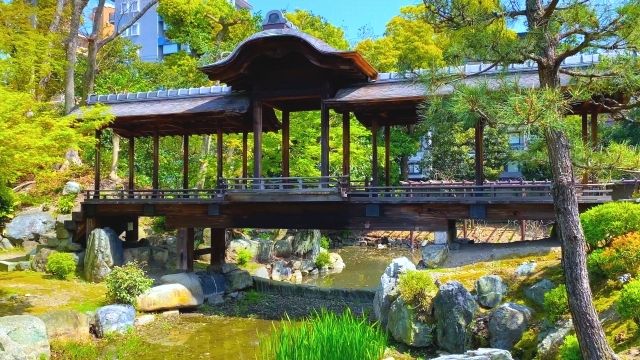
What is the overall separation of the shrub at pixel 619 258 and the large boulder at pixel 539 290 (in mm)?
920

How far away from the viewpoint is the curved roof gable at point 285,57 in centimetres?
1642

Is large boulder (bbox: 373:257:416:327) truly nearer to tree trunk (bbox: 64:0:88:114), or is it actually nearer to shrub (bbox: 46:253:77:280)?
shrub (bbox: 46:253:77:280)

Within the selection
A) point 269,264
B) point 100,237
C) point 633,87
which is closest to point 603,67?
point 633,87

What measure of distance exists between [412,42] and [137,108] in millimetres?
19452

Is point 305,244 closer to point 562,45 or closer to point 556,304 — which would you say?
point 556,304

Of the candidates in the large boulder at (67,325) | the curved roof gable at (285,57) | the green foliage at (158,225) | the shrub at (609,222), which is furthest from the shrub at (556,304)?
the green foliage at (158,225)

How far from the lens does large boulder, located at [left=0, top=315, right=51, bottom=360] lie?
1023cm

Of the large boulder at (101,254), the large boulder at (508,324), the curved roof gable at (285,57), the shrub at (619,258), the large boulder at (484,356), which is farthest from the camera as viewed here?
the large boulder at (101,254)

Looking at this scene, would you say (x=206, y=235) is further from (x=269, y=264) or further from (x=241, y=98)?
(x=241, y=98)

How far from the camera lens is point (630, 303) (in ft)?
26.3

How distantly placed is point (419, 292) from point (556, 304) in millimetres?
2859

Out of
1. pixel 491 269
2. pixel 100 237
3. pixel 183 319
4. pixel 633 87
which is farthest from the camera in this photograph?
pixel 100 237

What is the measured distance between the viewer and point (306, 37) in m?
16.4

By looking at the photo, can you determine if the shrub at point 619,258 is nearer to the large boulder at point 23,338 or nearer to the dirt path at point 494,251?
the dirt path at point 494,251
